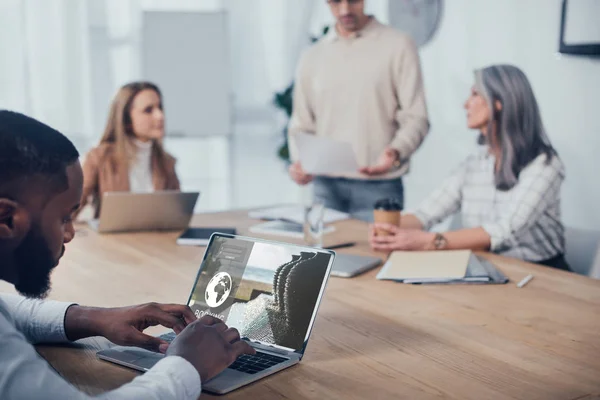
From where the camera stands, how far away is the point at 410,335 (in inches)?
55.5

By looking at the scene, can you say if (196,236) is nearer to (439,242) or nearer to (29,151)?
(439,242)

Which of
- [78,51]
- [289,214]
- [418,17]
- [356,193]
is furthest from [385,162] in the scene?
[78,51]

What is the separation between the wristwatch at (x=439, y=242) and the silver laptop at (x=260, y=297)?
87 cm

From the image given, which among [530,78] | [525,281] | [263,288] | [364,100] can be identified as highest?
[530,78]

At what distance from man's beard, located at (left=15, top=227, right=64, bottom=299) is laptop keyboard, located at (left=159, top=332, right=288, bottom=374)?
349mm

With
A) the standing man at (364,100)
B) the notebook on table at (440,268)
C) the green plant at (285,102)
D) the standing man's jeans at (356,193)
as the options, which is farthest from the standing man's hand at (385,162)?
the green plant at (285,102)

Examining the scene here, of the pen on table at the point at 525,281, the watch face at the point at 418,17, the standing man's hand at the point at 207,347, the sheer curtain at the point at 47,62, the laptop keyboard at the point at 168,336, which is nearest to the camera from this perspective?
the standing man's hand at the point at 207,347

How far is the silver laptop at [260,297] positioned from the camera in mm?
1249

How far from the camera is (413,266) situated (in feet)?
6.22

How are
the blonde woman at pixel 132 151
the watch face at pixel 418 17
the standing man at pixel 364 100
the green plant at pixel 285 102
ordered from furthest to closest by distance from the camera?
1. the green plant at pixel 285 102
2. the watch face at pixel 418 17
3. the standing man at pixel 364 100
4. the blonde woman at pixel 132 151

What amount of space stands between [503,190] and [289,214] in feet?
2.55

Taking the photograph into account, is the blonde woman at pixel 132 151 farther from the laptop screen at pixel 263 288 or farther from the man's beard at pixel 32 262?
the man's beard at pixel 32 262

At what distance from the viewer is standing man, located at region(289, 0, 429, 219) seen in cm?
325

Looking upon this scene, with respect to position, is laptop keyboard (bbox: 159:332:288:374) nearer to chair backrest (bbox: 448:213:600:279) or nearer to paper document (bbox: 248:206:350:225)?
paper document (bbox: 248:206:350:225)
